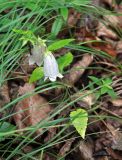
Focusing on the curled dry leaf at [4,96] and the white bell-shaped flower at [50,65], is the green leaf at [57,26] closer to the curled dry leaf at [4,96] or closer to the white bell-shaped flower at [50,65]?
the curled dry leaf at [4,96]

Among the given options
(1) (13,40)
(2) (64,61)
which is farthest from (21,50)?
(2) (64,61)

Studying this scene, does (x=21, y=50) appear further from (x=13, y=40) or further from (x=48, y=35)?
(x=48, y=35)

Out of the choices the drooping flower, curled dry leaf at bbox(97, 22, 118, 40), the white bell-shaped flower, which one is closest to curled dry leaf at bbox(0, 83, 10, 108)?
the drooping flower

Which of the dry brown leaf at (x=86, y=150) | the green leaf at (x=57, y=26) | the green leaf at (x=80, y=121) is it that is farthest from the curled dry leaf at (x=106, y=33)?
the green leaf at (x=80, y=121)

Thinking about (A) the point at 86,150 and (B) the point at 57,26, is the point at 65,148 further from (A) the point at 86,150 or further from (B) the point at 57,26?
(B) the point at 57,26

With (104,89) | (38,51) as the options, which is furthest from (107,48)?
(38,51)

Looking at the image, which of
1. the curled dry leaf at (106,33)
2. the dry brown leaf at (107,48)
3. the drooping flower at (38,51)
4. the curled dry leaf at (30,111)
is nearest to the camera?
the drooping flower at (38,51)
